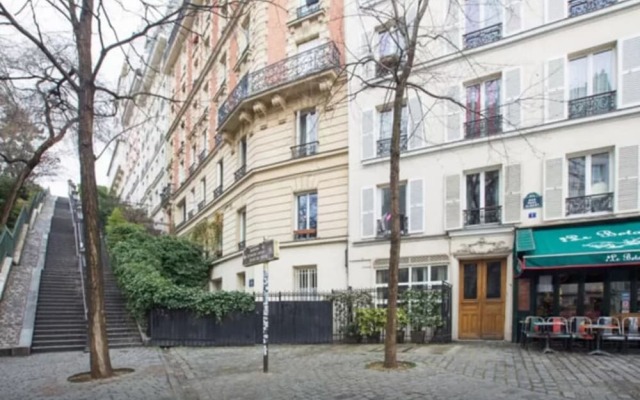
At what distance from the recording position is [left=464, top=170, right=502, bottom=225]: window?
48.0 feet

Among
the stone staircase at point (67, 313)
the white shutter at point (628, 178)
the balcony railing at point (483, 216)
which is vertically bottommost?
the stone staircase at point (67, 313)

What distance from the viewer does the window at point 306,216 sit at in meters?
18.5

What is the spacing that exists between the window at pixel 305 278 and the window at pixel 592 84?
9404 mm

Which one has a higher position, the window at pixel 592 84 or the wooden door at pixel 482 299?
the window at pixel 592 84

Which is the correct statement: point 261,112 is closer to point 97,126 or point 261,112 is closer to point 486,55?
point 97,126

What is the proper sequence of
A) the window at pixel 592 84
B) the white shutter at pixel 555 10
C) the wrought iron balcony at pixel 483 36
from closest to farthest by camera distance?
the window at pixel 592 84
the white shutter at pixel 555 10
the wrought iron balcony at pixel 483 36

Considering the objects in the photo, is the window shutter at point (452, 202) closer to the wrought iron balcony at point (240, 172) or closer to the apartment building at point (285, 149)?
the apartment building at point (285, 149)

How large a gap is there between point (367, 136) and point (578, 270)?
7429 millimetres

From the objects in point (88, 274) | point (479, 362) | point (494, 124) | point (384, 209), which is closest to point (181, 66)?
point (384, 209)

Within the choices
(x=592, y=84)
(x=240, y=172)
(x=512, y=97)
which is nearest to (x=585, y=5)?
(x=592, y=84)

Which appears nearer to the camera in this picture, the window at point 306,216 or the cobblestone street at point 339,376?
the cobblestone street at point 339,376

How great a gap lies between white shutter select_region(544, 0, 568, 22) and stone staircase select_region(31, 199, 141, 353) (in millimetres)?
14385

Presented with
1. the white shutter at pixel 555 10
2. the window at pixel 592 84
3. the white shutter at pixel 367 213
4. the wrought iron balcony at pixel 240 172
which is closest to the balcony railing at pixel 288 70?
the wrought iron balcony at pixel 240 172

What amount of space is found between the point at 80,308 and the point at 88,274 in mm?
8392
